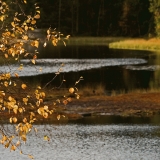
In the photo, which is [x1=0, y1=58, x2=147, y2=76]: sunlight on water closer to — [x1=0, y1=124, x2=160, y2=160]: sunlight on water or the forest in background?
[x1=0, y1=124, x2=160, y2=160]: sunlight on water

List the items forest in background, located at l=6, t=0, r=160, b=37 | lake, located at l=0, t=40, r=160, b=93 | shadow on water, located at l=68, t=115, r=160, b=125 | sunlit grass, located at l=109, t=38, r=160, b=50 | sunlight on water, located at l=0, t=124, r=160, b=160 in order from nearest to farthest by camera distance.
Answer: sunlight on water, located at l=0, t=124, r=160, b=160 < shadow on water, located at l=68, t=115, r=160, b=125 < lake, located at l=0, t=40, r=160, b=93 < sunlit grass, located at l=109, t=38, r=160, b=50 < forest in background, located at l=6, t=0, r=160, b=37

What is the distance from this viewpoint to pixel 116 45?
345 ft

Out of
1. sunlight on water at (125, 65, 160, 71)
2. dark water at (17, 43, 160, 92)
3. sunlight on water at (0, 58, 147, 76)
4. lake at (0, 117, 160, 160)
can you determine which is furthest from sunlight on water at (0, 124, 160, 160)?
sunlight on water at (125, 65, 160, 71)

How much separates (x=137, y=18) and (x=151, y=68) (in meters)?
81.5

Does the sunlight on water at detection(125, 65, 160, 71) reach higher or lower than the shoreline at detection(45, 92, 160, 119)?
higher

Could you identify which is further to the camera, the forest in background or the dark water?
the forest in background

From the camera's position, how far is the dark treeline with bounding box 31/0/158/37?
143500 millimetres

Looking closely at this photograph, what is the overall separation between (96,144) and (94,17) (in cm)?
13628

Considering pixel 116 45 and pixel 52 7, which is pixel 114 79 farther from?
pixel 52 7

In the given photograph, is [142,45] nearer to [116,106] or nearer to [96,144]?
[116,106]

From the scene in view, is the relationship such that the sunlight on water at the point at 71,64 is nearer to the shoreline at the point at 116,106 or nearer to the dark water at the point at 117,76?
the dark water at the point at 117,76

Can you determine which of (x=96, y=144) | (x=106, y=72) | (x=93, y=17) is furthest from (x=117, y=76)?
(x=93, y=17)

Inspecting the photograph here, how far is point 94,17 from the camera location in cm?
16038

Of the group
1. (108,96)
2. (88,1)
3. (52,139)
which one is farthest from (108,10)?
(52,139)
